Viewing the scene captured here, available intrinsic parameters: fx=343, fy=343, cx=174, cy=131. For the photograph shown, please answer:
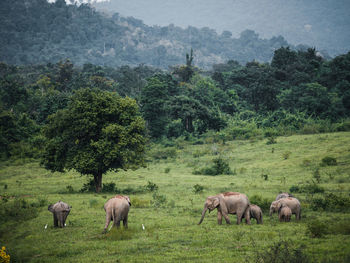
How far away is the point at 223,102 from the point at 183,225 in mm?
66279

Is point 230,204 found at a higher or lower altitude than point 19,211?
higher

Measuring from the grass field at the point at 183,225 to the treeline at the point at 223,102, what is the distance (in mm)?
21726

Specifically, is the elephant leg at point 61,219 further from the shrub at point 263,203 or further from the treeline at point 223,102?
the treeline at point 223,102

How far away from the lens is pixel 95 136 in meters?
28.3

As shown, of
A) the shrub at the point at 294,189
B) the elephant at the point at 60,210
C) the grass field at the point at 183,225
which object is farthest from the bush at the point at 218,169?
the elephant at the point at 60,210

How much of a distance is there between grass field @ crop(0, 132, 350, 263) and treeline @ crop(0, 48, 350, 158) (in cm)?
2173

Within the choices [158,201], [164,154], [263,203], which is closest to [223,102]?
[164,154]

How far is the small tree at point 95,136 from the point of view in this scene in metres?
26.5

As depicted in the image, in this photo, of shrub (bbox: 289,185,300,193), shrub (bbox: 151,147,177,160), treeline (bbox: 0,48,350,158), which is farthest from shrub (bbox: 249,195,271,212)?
treeline (bbox: 0,48,350,158)

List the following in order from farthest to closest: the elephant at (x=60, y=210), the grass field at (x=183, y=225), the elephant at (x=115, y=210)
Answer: the elephant at (x=60, y=210)
the elephant at (x=115, y=210)
the grass field at (x=183, y=225)

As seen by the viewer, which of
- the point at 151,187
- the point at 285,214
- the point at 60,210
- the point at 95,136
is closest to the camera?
the point at 285,214

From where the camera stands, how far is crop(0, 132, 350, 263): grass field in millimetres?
11734

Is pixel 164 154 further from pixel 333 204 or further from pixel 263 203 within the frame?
pixel 333 204

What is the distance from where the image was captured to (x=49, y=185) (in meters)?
33.6
